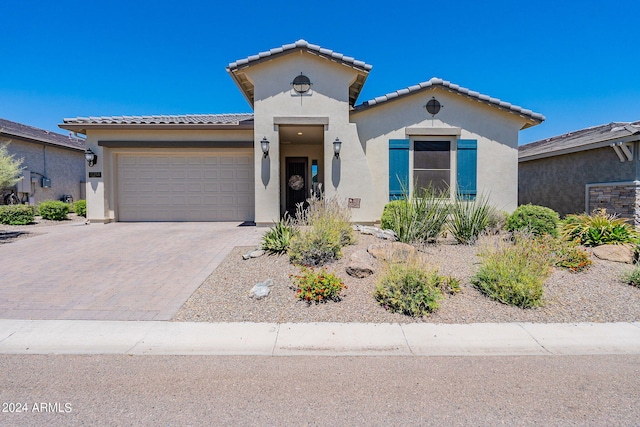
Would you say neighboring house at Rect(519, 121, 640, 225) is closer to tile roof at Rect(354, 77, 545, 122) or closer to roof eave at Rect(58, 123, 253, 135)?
tile roof at Rect(354, 77, 545, 122)

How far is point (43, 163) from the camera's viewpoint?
721 inches

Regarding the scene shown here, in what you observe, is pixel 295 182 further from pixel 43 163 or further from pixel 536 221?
pixel 43 163

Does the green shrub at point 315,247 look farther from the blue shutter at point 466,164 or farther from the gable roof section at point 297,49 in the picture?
the blue shutter at point 466,164

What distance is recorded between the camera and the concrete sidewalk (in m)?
3.74

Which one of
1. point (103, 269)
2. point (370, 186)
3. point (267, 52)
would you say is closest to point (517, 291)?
point (370, 186)

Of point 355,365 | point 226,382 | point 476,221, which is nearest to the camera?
point 226,382

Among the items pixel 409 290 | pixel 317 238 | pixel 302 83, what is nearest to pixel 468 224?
pixel 317 238

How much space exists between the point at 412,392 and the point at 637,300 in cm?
469

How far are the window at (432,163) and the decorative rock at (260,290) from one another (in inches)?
295

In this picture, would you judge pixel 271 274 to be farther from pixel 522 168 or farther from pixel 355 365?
pixel 522 168

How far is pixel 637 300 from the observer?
204 inches

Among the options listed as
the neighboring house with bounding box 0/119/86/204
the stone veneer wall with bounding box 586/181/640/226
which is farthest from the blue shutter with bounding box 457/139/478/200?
the neighboring house with bounding box 0/119/86/204

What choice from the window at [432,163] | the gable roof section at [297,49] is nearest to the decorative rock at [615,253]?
the window at [432,163]

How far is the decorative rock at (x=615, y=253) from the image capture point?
6.99 meters
